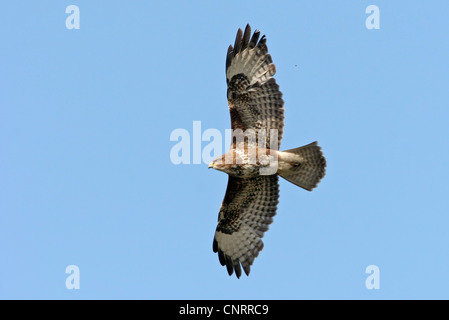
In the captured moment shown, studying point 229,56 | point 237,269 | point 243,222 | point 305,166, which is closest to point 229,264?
point 237,269

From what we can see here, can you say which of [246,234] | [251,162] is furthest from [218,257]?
[251,162]

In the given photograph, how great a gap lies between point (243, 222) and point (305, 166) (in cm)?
140

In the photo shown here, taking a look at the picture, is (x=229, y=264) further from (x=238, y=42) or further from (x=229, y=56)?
(x=238, y=42)

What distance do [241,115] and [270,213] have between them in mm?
1615

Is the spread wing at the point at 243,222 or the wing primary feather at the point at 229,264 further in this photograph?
the wing primary feather at the point at 229,264

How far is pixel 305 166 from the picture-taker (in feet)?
35.9

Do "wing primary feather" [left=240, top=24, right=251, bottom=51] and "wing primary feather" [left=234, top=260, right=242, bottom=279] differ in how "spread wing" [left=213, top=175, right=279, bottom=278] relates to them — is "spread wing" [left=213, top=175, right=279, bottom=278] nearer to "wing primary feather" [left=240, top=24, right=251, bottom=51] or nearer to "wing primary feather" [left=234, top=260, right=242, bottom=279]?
"wing primary feather" [left=234, top=260, right=242, bottom=279]

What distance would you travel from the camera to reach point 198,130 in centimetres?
1087

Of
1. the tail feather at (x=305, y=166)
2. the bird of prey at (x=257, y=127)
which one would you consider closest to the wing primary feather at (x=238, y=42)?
the bird of prey at (x=257, y=127)

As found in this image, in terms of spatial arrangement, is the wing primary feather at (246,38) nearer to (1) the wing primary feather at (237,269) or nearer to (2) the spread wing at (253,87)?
(2) the spread wing at (253,87)

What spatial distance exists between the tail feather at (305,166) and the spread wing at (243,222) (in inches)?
16.1

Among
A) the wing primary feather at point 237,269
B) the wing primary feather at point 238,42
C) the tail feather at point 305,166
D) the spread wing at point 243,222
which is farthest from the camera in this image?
the wing primary feather at point 237,269

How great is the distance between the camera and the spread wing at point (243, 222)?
11430 millimetres
